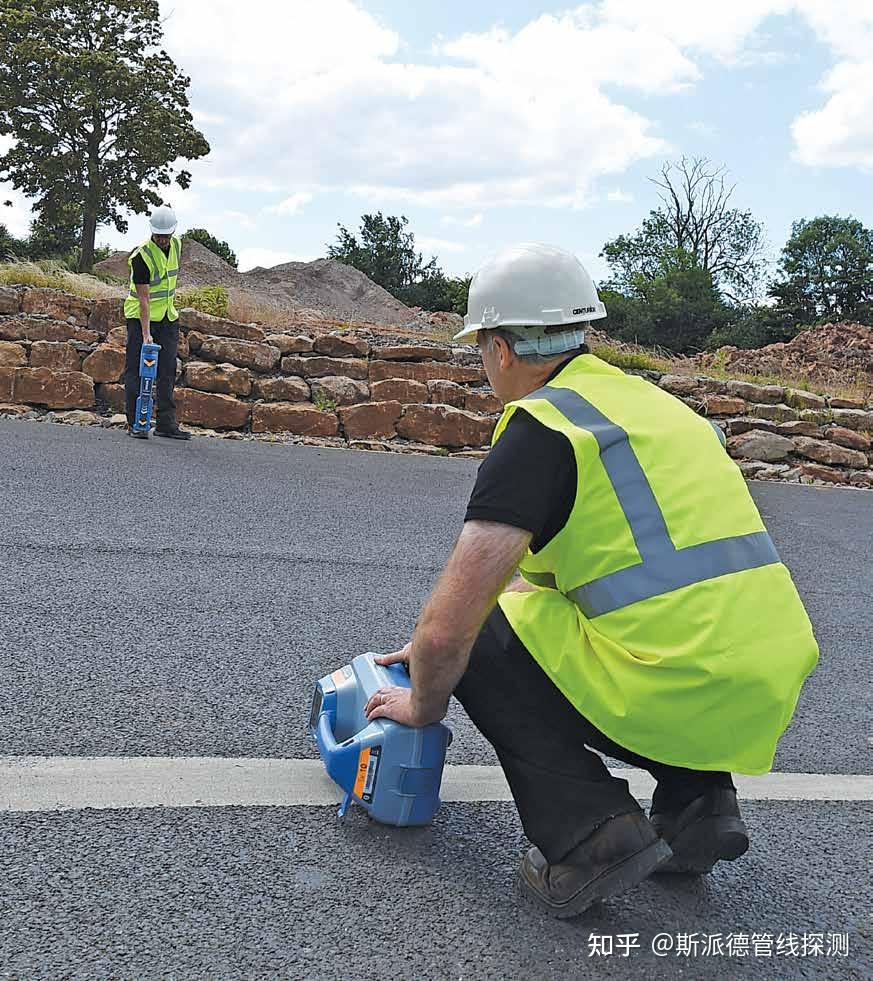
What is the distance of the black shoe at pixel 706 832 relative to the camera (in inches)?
82.5

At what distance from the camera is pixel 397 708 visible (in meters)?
2.22

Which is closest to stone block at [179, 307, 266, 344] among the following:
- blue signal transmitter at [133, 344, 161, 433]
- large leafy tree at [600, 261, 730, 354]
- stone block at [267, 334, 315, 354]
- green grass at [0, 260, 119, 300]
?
stone block at [267, 334, 315, 354]

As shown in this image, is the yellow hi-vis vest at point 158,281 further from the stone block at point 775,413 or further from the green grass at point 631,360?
the stone block at point 775,413

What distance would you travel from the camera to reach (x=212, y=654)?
11.0 ft

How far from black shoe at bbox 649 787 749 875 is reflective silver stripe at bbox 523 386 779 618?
54 centimetres

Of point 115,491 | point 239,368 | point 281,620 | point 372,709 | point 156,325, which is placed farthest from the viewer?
point 239,368

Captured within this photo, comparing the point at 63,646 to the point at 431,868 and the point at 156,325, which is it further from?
the point at 156,325

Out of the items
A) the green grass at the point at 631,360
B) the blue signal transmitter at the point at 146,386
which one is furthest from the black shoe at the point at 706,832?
the green grass at the point at 631,360

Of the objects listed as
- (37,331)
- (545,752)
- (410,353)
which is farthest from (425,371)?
(545,752)

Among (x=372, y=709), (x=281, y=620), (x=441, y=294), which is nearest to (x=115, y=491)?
(x=281, y=620)

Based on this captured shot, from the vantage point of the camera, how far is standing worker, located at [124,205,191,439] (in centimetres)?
855

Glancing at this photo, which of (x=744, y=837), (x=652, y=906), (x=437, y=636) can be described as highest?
(x=437, y=636)

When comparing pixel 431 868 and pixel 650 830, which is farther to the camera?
pixel 431 868

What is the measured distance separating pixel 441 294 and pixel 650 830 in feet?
74.5
